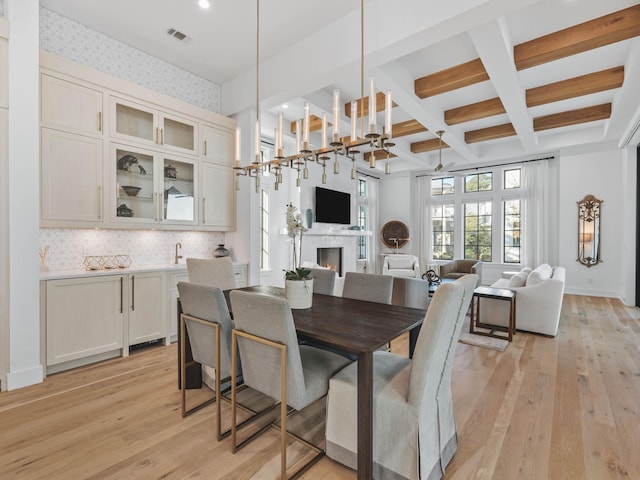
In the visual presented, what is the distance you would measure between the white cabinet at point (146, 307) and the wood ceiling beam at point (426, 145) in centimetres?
572

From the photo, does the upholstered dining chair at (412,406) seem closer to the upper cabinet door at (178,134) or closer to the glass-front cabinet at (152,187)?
the glass-front cabinet at (152,187)

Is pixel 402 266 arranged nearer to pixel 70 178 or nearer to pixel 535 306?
pixel 535 306

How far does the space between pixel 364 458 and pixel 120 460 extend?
133 centimetres

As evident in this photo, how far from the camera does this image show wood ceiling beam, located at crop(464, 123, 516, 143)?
227 inches

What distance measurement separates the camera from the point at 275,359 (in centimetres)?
161

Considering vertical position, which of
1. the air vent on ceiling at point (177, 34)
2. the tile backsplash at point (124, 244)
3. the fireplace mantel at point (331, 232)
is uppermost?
the air vent on ceiling at point (177, 34)

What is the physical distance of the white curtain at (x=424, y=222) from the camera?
323 inches

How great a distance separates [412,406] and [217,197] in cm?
347

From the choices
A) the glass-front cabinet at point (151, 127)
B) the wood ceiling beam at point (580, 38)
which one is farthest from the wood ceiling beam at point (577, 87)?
the glass-front cabinet at point (151, 127)

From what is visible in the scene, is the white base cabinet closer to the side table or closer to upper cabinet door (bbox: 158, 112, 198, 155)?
upper cabinet door (bbox: 158, 112, 198, 155)

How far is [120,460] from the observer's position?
1754 mm

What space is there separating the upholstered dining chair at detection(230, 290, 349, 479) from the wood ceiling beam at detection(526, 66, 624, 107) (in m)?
4.67

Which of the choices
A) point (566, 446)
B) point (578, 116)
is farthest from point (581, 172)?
point (566, 446)

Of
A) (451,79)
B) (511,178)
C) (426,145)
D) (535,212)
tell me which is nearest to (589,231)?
(535,212)
